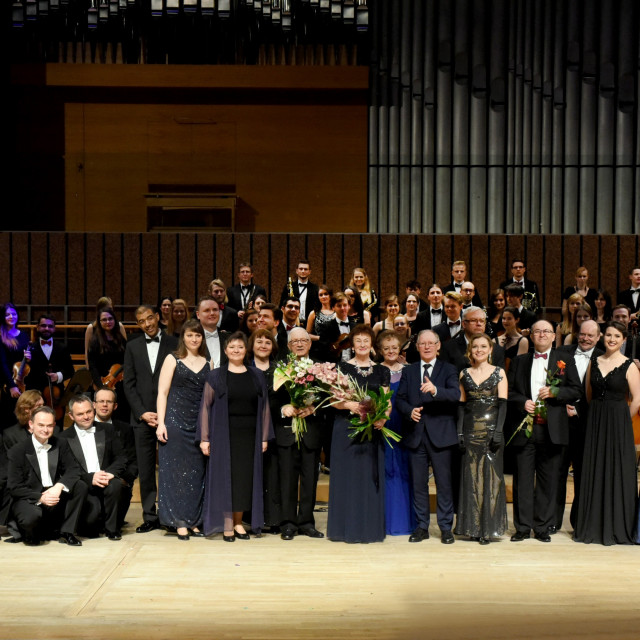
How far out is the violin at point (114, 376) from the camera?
22.4 ft

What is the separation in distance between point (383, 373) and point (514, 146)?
7127 mm

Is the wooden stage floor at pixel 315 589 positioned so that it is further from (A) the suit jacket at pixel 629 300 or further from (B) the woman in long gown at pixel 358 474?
(A) the suit jacket at pixel 629 300

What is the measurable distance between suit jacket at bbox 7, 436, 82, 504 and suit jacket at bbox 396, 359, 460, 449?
209 cm

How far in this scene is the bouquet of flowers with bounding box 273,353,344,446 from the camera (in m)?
5.69

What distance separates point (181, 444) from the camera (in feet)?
19.2

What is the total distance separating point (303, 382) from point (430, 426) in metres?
0.84

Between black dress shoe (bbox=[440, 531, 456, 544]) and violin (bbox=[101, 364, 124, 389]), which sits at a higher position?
violin (bbox=[101, 364, 124, 389])

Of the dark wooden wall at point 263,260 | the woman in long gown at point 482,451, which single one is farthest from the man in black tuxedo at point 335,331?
the dark wooden wall at point 263,260

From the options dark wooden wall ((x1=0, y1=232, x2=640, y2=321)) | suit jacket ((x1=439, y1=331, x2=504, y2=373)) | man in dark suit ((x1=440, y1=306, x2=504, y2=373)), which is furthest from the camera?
dark wooden wall ((x1=0, y1=232, x2=640, y2=321))

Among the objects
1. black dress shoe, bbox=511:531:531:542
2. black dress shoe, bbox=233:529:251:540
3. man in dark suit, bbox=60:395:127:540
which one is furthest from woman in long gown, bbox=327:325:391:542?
man in dark suit, bbox=60:395:127:540

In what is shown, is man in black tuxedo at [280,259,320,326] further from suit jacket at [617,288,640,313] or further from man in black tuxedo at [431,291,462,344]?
suit jacket at [617,288,640,313]

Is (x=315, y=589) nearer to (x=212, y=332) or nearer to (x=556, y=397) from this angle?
(x=556, y=397)

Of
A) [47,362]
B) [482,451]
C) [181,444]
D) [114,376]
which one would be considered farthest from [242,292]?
[482,451]

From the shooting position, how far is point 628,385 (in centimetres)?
575
